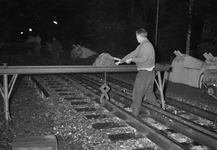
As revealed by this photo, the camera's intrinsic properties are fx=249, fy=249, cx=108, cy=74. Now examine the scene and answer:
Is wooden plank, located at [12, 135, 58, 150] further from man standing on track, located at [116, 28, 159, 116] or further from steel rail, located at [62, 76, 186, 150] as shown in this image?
man standing on track, located at [116, 28, 159, 116]

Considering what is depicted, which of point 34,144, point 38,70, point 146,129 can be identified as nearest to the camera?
point 34,144

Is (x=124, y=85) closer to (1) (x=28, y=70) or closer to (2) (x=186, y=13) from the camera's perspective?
(1) (x=28, y=70)

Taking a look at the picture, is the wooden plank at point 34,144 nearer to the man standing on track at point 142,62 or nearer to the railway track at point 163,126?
the railway track at point 163,126

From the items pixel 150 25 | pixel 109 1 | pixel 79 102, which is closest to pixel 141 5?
pixel 109 1

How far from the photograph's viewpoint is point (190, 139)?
5.38m

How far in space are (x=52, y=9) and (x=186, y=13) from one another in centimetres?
3047

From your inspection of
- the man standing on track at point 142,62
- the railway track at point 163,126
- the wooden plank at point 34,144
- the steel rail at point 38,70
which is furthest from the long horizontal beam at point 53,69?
the wooden plank at point 34,144

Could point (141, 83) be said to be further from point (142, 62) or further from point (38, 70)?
point (38, 70)

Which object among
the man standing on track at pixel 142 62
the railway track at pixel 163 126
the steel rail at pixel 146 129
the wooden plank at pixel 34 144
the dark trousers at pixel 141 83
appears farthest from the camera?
the dark trousers at pixel 141 83

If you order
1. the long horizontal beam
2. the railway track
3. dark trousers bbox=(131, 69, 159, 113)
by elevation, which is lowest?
the railway track

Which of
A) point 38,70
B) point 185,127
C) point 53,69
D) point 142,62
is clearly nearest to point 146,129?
point 185,127

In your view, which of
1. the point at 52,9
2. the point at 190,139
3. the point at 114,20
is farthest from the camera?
the point at 52,9

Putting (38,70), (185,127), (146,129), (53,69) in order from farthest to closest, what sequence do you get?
1. (53,69)
2. (38,70)
3. (185,127)
4. (146,129)

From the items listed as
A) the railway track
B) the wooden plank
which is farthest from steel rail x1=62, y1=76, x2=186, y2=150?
the wooden plank
